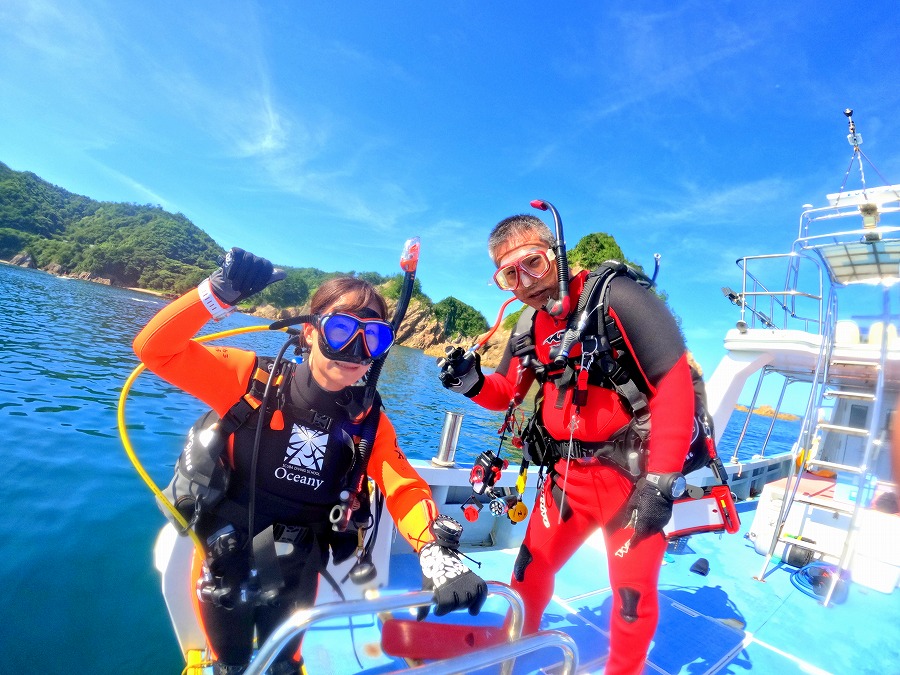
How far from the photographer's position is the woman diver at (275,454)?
1.40 meters

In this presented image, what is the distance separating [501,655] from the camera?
3.30 feet

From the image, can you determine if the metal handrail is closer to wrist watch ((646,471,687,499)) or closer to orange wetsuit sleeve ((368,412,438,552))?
orange wetsuit sleeve ((368,412,438,552))

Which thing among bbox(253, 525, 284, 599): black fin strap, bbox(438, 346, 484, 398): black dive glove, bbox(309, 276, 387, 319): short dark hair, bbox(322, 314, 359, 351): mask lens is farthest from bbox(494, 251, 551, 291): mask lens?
bbox(253, 525, 284, 599): black fin strap

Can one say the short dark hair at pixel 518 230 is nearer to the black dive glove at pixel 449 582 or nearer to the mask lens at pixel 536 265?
the mask lens at pixel 536 265

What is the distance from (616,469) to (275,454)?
1384 millimetres

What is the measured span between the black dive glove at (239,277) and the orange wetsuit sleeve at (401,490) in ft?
2.26

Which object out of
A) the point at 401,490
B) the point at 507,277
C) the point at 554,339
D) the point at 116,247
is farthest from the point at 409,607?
the point at 116,247

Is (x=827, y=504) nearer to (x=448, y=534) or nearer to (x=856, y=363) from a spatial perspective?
(x=856, y=363)

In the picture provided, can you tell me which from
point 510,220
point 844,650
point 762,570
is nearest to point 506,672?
point 510,220

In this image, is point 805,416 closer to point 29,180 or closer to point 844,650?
point 844,650

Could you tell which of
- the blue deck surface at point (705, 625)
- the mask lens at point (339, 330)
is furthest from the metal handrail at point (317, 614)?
the blue deck surface at point (705, 625)

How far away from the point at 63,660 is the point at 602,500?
284cm

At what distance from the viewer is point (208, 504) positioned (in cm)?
141

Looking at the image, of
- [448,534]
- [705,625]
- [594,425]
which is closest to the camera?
[448,534]
